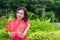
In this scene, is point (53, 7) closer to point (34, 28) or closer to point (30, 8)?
point (30, 8)

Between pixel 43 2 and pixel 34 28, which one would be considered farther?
pixel 43 2

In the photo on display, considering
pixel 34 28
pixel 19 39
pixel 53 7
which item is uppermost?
pixel 19 39

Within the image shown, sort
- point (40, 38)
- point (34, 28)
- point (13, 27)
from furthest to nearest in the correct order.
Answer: point (34, 28)
point (40, 38)
point (13, 27)

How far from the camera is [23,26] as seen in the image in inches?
142

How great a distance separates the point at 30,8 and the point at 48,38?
12653 millimetres

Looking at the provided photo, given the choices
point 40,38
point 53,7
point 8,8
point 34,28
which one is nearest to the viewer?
point 40,38

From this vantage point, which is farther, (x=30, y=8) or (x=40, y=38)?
(x=30, y=8)

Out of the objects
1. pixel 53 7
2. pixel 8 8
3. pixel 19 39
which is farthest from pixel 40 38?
pixel 53 7

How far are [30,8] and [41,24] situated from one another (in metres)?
10.3

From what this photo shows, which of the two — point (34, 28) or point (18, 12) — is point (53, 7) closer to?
point (34, 28)

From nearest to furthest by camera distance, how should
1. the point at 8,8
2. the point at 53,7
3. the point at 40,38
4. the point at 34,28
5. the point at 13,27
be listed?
the point at 13,27
the point at 40,38
the point at 34,28
the point at 8,8
the point at 53,7

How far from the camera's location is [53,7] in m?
20.8

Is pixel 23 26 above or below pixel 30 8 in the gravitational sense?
above

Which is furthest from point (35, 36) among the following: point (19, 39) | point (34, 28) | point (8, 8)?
point (8, 8)
